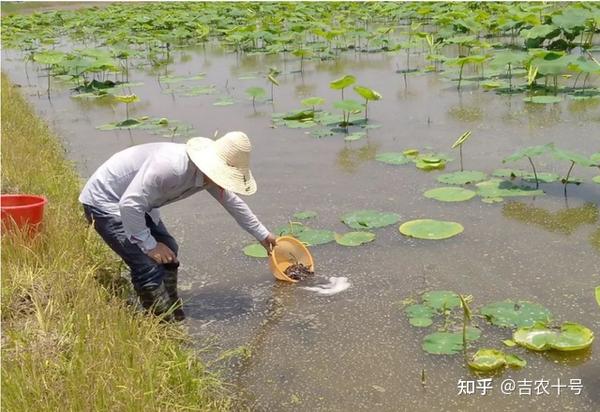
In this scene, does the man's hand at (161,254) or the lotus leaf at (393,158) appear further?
the lotus leaf at (393,158)

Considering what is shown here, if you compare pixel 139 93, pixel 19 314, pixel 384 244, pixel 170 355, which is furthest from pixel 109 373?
pixel 139 93

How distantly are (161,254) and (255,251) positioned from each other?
1029 mm

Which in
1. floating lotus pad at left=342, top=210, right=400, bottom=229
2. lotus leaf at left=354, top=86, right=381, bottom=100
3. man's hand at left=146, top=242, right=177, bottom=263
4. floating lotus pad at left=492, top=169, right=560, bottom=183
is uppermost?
lotus leaf at left=354, top=86, right=381, bottom=100

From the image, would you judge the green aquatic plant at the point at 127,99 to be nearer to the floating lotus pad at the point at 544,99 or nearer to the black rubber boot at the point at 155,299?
the floating lotus pad at the point at 544,99

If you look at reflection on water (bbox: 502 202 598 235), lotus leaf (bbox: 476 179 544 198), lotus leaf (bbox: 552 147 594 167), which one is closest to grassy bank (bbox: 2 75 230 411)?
reflection on water (bbox: 502 202 598 235)

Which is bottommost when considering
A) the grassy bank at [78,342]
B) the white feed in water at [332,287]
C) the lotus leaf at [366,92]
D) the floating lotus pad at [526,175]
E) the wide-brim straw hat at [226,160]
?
the white feed in water at [332,287]

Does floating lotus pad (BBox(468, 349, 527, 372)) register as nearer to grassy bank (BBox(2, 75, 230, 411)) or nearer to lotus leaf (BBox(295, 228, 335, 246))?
grassy bank (BBox(2, 75, 230, 411))

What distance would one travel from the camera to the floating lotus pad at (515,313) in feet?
10.4

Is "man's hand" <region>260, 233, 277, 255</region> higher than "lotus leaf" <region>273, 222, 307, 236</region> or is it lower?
higher

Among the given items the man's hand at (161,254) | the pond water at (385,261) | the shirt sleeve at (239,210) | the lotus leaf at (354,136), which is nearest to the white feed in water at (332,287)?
the pond water at (385,261)

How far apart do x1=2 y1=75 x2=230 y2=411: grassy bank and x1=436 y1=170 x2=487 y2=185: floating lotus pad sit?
247cm

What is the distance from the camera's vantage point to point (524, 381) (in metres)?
2.78

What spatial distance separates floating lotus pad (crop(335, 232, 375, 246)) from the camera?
4.18 m

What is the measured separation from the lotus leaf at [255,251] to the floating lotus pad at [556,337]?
1.59 meters
